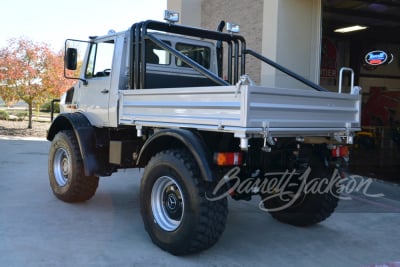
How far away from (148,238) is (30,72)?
14419 millimetres

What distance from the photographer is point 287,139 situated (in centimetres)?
480

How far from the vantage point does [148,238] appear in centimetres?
510

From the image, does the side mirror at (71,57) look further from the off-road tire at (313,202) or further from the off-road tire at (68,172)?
the off-road tire at (313,202)

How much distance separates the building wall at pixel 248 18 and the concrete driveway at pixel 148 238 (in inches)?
169

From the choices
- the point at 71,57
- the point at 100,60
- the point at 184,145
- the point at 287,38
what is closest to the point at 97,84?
the point at 100,60

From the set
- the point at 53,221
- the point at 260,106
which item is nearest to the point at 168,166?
the point at 260,106

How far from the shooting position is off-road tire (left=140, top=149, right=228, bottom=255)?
4.28m

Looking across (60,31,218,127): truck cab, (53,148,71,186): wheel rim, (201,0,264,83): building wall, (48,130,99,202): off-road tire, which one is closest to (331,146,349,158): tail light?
(60,31,218,127): truck cab

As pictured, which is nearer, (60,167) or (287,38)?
(60,167)

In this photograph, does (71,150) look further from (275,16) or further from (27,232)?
(275,16)

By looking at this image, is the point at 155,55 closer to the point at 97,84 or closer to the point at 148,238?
the point at 97,84

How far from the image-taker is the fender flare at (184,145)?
13.7 ft

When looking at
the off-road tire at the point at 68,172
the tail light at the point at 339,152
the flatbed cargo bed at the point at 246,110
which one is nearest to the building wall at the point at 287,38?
the tail light at the point at 339,152

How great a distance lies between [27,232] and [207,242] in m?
2.25
